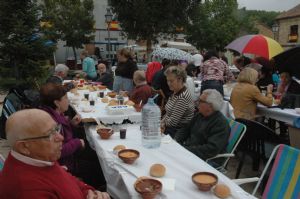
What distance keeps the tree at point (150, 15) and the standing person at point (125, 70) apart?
42.2 feet

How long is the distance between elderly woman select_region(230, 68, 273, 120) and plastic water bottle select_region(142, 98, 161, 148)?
2339 mm

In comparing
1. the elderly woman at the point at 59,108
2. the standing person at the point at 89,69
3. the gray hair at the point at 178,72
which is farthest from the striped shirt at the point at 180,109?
the standing person at the point at 89,69

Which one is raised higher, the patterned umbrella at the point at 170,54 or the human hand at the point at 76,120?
the patterned umbrella at the point at 170,54

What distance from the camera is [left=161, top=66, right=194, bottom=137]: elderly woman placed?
4070 mm

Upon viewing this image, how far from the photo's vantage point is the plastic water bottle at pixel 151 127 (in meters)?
3.05

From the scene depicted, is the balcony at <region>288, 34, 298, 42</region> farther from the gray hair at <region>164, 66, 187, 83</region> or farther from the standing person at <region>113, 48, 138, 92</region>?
the gray hair at <region>164, 66, 187, 83</region>

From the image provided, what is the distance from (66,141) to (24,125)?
1509 mm

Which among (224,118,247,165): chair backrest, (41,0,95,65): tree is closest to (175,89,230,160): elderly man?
(224,118,247,165): chair backrest

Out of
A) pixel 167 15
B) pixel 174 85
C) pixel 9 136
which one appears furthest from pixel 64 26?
pixel 9 136

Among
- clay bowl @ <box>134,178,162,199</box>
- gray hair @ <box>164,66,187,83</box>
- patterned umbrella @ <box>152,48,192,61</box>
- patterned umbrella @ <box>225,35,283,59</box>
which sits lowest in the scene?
clay bowl @ <box>134,178,162,199</box>

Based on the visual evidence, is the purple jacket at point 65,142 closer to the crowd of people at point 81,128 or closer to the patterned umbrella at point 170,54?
the crowd of people at point 81,128

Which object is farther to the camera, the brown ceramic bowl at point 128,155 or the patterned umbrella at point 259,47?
the patterned umbrella at point 259,47

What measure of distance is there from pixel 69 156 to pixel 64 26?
2157 centimetres

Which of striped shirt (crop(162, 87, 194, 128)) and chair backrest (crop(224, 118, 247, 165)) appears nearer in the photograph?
chair backrest (crop(224, 118, 247, 165))
